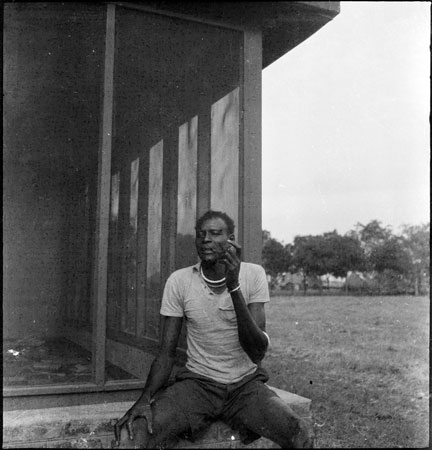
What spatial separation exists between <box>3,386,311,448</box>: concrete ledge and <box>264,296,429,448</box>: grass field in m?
1.48

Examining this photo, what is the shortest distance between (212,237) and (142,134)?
199 centimetres

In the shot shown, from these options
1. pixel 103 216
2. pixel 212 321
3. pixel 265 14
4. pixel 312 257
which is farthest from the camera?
pixel 312 257

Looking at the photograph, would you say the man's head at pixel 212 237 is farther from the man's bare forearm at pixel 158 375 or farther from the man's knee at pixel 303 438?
the man's knee at pixel 303 438

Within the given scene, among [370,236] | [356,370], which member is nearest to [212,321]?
[356,370]

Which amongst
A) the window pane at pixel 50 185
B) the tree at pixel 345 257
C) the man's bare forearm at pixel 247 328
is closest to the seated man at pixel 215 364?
the man's bare forearm at pixel 247 328

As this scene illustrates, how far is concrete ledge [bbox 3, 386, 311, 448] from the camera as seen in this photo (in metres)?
3.16

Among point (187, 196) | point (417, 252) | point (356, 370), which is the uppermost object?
point (187, 196)

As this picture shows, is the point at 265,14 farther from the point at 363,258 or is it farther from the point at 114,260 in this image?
the point at 363,258

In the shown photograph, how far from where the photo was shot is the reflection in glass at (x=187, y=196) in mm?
4449

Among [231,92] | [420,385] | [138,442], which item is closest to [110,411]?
[138,442]

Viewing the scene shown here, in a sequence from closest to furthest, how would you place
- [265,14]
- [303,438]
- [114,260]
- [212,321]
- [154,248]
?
[303,438], [212,321], [265,14], [114,260], [154,248]

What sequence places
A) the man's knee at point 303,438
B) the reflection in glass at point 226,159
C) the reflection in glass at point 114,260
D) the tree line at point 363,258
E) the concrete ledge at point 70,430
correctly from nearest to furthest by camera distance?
the man's knee at point 303,438 < the concrete ledge at point 70,430 < the reflection in glass at point 114,260 < the reflection in glass at point 226,159 < the tree line at point 363,258

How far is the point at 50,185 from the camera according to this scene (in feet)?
25.0

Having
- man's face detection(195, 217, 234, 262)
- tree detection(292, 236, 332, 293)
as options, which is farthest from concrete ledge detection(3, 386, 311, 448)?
tree detection(292, 236, 332, 293)
